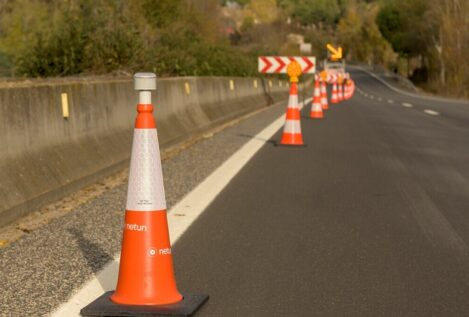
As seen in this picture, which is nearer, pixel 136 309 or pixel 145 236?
pixel 136 309

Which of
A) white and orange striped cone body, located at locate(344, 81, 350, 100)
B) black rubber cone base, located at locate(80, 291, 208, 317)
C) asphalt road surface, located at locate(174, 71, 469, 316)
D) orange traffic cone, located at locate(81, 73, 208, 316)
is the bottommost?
white and orange striped cone body, located at locate(344, 81, 350, 100)

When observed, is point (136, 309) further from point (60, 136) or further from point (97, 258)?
point (60, 136)

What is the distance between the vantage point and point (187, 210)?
8.20 m

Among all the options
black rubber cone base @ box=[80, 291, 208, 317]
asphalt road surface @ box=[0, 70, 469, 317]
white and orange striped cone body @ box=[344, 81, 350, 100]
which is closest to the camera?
black rubber cone base @ box=[80, 291, 208, 317]

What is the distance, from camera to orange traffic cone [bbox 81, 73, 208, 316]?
486cm

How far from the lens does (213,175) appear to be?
10.7 m

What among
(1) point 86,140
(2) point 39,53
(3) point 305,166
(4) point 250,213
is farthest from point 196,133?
(4) point 250,213

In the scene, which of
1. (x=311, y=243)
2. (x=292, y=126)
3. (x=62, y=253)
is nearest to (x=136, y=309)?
(x=62, y=253)

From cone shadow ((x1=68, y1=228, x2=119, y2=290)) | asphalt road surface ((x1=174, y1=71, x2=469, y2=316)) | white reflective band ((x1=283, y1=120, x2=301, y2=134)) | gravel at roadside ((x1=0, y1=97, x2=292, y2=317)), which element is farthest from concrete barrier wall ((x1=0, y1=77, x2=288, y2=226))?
white reflective band ((x1=283, y1=120, x2=301, y2=134))

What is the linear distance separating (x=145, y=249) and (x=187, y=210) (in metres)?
3.22

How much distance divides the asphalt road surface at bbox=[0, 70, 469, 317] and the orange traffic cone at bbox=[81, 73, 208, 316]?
9.3 inches

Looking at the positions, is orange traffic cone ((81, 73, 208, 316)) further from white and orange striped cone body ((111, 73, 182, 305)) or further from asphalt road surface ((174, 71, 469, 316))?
asphalt road surface ((174, 71, 469, 316))

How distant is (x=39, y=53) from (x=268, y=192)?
8.05 m

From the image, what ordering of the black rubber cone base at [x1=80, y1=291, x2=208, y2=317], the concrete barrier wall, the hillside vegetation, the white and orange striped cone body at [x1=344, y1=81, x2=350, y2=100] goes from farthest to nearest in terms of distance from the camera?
the white and orange striped cone body at [x1=344, y1=81, x2=350, y2=100] < the hillside vegetation < the concrete barrier wall < the black rubber cone base at [x1=80, y1=291, x2=208, y2=317]
